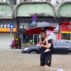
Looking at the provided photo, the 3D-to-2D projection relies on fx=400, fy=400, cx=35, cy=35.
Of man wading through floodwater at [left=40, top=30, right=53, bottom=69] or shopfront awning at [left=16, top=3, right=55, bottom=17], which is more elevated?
man wading through floodwater at [left=40, top=30, right=53, bottom=69]

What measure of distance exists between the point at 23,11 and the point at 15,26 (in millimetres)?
2226

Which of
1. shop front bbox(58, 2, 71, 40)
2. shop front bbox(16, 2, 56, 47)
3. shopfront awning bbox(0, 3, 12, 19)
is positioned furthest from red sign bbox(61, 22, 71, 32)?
shopfront awning bbox(0, 3, 12, 19)

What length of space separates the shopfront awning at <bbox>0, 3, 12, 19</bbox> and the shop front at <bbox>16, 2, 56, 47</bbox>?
3.32 ft

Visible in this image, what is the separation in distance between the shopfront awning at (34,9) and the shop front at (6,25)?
1140mm

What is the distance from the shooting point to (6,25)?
49844 mm

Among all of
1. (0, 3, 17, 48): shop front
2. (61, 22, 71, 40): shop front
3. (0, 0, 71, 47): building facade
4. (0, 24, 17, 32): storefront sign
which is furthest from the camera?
(0, 3, 17, 48): shop front

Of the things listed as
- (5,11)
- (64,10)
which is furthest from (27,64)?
(5,11)

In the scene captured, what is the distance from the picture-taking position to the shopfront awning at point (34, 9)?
49.7 meters

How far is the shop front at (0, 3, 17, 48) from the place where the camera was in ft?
163

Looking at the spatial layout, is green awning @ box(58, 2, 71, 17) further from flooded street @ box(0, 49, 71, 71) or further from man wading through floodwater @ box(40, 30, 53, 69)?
man wading through floodwater @ box(40, 30, 53, 69)

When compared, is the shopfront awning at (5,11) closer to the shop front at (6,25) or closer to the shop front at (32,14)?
the shop front at (6,25)

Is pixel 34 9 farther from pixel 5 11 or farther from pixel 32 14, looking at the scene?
pixel 5 11

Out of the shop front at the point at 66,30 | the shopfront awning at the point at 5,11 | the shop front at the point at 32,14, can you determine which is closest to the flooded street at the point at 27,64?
the shop front at the point at 66,30

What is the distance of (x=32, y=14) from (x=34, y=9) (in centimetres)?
90
